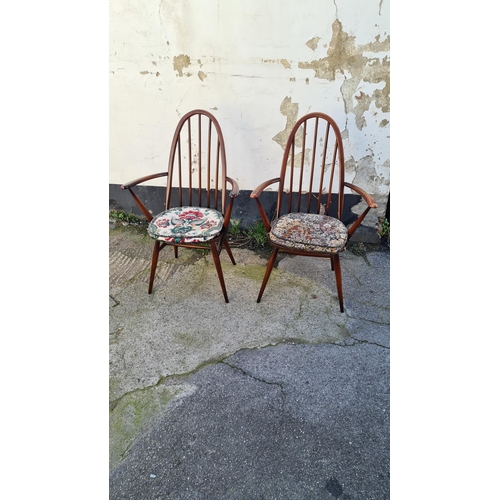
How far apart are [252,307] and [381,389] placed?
81cm

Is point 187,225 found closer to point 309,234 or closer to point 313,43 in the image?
point 309,234

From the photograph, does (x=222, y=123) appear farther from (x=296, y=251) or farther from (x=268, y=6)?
(x=296, y=251)

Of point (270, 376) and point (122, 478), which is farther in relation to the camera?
point (270, 376)

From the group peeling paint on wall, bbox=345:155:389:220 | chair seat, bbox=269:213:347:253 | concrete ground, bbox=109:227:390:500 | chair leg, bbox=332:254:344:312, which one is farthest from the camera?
peeling paint on wall, bbox=345:155:389:220

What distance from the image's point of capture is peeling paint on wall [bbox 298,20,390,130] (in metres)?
2.10

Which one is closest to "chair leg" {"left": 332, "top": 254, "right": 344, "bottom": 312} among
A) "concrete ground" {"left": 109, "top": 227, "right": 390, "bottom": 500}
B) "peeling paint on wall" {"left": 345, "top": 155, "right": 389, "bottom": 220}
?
"concrete ground" {"left": 109, "top": 227, "right": 390, "bottom": 500}

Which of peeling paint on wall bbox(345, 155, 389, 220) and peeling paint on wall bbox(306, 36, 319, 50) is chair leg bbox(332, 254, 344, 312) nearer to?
peeling paint on wall bbox(345, 155, 389, 220)

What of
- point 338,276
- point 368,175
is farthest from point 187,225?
point 368,175

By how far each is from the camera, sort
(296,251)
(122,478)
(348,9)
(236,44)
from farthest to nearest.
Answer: (236,44) < (348,9) < (296,251) < (122,478)

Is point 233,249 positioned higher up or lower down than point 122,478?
higher up

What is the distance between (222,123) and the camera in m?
2.41

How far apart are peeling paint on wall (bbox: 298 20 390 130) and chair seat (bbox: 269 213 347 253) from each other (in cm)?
88

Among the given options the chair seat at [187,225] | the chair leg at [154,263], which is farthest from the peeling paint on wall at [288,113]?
the chair leg at [154,263]

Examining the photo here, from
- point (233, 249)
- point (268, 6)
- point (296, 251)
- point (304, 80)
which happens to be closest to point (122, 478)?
point (296, 251)
